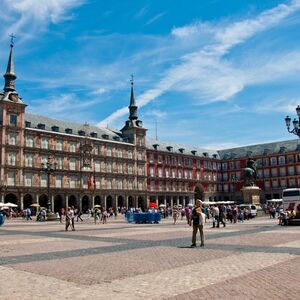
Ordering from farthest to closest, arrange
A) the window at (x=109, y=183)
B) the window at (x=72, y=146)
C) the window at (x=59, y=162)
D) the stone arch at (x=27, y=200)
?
the window at (x=109, y=183) → the window at (x=72, y=146) → the window at (x=59, y=162) → the stone arch at (x=27, y=200)

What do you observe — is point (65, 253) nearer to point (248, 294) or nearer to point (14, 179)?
point (248, 294)

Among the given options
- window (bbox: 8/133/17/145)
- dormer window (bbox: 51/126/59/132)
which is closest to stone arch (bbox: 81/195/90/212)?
dormer window (bbox: 51/126/59/132)

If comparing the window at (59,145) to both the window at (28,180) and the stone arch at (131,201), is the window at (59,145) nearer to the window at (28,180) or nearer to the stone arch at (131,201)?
the window at (28,180)

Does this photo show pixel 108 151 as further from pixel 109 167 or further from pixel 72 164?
pixel 72 164

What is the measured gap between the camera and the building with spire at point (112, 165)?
6216cm

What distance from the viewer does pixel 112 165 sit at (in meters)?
76.0

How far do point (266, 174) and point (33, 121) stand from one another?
2131 inches

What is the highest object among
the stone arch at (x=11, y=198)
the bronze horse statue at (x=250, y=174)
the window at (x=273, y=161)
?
the window at (x=273, y=161)

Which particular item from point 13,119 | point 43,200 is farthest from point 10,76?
point 43,200

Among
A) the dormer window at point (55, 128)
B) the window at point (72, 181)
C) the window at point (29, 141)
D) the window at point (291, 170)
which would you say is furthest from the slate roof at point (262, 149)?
the window at point (29, 141)

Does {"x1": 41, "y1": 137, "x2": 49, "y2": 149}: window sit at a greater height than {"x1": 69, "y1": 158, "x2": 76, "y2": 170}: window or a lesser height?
greater

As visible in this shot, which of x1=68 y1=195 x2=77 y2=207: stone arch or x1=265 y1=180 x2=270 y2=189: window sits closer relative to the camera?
x1=68 y1=195 x2=77 y2=207: stone arch

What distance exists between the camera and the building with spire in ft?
204

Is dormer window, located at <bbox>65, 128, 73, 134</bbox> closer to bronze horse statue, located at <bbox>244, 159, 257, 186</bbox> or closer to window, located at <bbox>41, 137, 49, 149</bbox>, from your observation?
window, located at <bbox>41, 137, 49, 149</bbox>
